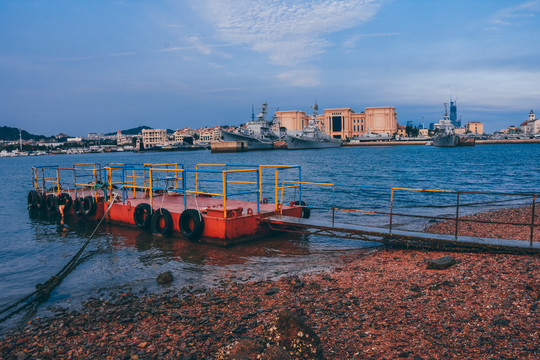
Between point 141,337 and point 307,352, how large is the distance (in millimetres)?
2940

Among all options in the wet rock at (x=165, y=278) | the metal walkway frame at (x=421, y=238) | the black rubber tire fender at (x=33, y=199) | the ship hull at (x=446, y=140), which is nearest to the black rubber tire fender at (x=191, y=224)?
the metal walkway frame at (x=421, y=238)

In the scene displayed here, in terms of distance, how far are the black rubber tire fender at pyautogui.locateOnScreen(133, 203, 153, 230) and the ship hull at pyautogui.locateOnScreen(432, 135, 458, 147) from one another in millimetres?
132253

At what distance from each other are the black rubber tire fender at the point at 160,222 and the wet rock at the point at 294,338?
9.19 metres

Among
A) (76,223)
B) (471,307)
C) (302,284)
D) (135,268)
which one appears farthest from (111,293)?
(76,223)

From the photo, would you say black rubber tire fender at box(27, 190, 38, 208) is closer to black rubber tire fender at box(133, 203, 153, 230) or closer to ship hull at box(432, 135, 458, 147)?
black rubber tire fender at box(133, 203, 153, 230)

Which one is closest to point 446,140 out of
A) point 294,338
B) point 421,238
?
point 421,238

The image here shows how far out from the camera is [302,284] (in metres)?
7.88

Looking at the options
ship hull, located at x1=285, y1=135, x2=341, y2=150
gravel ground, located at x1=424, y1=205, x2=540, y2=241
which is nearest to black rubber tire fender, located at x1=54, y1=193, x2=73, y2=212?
gravel ground, located at x1=424, y1=205, x2=540, y2=241

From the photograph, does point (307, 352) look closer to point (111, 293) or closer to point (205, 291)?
point (205, 291)

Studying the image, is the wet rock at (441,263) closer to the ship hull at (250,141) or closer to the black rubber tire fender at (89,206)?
the black rubber tire fender at (89,206)

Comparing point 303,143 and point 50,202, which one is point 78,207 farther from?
point 303,143

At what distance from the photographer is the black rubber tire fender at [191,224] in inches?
476

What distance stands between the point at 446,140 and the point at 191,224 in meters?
135

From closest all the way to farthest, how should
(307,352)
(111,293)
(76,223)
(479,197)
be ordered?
(307,352), (111,293), (76,223), (479,197)
